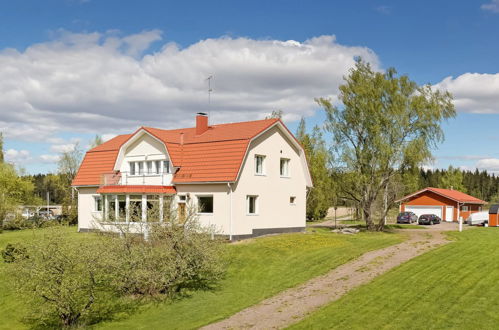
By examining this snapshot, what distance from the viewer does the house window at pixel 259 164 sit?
99.0ft

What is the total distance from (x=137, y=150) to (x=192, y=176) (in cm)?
615

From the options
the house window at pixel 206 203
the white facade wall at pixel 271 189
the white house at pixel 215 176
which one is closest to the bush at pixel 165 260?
the white house at pixel 215 176

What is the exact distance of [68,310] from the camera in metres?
16.8

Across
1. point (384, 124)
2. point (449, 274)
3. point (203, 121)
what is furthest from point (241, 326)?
point (384, 124)

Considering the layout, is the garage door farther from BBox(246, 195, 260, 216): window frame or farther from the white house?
BBox(246, 195, 260, 216): window frame

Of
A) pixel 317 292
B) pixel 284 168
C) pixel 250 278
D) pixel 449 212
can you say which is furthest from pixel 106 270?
pixel 449 212

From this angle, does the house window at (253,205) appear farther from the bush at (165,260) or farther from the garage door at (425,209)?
the garage door at (425,209)

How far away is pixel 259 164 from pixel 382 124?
970cm

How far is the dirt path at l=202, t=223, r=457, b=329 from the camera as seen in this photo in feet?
50.5

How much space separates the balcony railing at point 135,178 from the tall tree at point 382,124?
1323 cm

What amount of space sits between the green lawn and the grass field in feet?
11.0

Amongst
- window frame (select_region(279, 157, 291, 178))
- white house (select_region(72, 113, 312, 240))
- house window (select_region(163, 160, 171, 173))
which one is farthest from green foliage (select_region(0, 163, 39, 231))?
window frame (select_region(279, 157, 291, 178))

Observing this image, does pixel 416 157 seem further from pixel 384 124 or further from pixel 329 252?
pixel 329 252

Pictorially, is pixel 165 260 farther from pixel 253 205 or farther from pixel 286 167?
pixel 286 167
